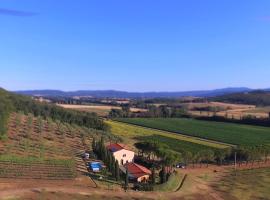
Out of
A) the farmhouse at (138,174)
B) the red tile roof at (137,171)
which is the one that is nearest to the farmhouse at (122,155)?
the red tile roof at (137,171)

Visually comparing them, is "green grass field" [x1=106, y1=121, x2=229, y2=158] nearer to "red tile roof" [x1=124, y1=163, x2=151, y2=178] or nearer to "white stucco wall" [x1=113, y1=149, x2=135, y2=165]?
"white stucco wall" [x1=113, y1=149, x2=135, y2=165]

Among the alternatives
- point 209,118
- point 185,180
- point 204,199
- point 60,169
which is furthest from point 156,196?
point 209,118

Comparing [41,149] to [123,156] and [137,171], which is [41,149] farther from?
[137,171]

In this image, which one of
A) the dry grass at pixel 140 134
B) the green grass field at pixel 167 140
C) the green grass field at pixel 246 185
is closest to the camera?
the green grass field at pixel 246 185

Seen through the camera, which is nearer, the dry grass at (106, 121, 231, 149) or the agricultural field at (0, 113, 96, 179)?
the agricultural field at (0, 113, 96, 179)

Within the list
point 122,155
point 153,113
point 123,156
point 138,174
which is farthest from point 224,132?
point 138,174

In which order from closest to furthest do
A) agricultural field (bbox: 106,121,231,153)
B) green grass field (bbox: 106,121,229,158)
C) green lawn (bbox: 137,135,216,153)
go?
green lawn (bbox: 137,135,216,153), green grass field (bbox: 106,121,229,158), agricultural field (bbox: 106,121,231,153)

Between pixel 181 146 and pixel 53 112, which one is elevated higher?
pixel 53 112

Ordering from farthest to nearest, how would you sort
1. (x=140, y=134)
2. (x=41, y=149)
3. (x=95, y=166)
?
(x=140, y=134)
(x=41, y=149)
(x=95, y=166)

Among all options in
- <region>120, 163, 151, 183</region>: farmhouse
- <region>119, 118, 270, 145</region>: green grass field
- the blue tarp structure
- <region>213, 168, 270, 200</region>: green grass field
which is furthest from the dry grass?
<region>120, 163, 151, 183</region>: farmhouse

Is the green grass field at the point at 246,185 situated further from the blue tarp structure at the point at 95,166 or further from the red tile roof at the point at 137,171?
the blue tarp structure at the point at 95,166
